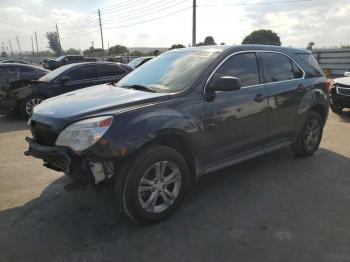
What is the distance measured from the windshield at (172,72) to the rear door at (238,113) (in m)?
0.24

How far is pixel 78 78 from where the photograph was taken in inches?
395

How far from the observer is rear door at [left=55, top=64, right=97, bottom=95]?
384 inches

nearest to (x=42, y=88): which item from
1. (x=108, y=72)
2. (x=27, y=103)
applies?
(x=27, y=103)

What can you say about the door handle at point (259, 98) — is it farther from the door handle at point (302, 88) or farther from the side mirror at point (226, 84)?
the door handle at point (302, 88)

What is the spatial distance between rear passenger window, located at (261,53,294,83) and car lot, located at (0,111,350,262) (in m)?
1.35

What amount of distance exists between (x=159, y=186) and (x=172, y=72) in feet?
4.81

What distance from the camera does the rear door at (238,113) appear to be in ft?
14.0

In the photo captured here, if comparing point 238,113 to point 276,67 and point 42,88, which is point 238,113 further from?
point 42,88

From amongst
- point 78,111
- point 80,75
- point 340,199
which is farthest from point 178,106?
point 80,75

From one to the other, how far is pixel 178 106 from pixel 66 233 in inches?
68.1

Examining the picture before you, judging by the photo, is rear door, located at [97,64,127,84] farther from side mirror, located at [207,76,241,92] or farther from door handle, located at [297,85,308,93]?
side mirror, located at [207,76,241,92]

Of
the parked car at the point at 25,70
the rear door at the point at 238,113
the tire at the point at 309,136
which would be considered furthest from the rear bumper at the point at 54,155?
the parked car at the point at 25,70

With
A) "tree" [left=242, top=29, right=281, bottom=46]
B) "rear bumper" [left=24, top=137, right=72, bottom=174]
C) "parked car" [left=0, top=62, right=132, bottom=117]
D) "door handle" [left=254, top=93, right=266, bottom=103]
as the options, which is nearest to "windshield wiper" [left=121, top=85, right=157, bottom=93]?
"rear bumper" [left=24, top=137, right=72, bottom=174]

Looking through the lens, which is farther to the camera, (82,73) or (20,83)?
(82,73)
